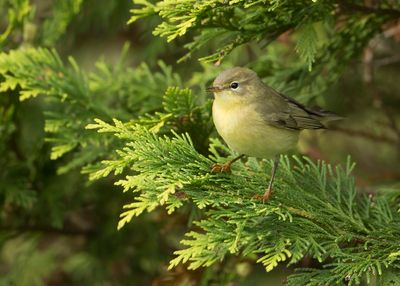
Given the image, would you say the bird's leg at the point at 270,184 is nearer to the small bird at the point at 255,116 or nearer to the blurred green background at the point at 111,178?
the small bird at the point at 255,116

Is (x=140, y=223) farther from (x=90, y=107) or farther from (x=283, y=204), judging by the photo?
(x=283, y=204)

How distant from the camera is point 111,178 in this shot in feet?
17.9

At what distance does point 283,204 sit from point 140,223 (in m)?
2.12

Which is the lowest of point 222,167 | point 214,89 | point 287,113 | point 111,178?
point 111,178

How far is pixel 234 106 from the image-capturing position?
148 inches

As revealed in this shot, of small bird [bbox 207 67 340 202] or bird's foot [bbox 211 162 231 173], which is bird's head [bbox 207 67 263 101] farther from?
bird's foot [bbox 211 162 231 173]

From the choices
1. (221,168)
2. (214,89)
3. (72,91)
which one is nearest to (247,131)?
(214,89)

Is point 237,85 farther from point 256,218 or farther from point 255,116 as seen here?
point 256,218

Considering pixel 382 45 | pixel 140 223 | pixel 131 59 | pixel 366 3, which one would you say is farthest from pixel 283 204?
pixel 131 59

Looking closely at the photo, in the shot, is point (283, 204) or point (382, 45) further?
point (382, 45)

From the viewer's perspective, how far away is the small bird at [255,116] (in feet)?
11.8

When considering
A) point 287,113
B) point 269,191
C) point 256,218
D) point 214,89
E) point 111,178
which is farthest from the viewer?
point 111,178

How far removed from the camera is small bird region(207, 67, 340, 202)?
11.8ft

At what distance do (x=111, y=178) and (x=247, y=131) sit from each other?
203 centimetres
